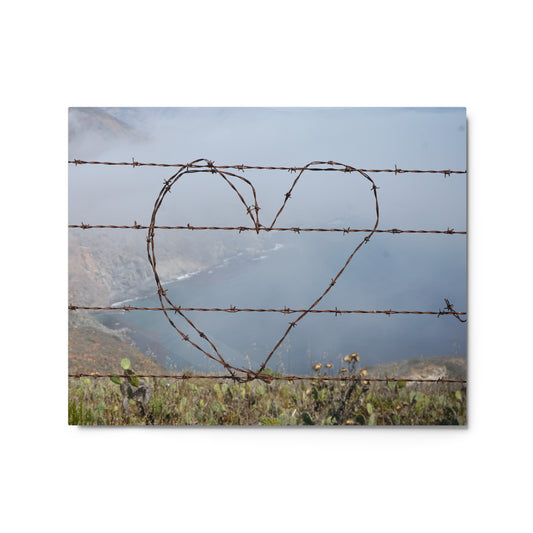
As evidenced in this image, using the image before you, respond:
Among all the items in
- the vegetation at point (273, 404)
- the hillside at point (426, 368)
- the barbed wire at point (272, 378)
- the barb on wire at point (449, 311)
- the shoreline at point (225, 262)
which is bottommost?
the vegetation at point (273, 404)

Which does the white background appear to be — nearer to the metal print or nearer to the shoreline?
the metal print

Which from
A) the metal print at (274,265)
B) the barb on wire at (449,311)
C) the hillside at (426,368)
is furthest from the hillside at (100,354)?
the barb on wire at (449,311)

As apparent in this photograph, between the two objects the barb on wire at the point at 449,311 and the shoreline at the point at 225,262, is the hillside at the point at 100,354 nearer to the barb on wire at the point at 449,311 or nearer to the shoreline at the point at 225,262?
the shoreline at the point at 225,262

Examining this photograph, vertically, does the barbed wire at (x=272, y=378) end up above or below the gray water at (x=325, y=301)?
below

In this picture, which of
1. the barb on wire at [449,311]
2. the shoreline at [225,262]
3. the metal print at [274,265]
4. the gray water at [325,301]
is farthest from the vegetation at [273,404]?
the shoreline at [225,262]
